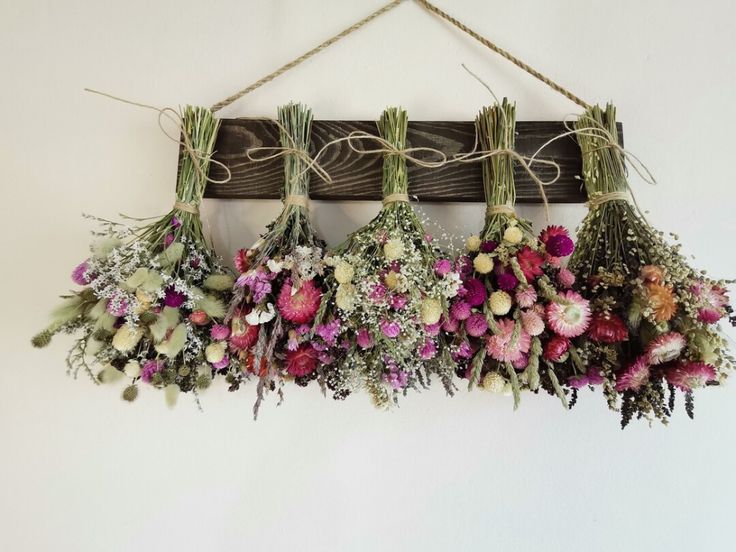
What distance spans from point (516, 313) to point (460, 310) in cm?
11

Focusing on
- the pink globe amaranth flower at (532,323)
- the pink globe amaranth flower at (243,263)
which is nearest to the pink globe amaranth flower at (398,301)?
the pink globe amaranth flower at (532,323)

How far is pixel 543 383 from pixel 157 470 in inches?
36.8

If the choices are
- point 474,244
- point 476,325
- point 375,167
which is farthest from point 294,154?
point 476,325

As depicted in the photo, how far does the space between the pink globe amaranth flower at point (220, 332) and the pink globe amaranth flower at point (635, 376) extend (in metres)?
0.75

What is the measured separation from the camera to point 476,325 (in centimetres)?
90

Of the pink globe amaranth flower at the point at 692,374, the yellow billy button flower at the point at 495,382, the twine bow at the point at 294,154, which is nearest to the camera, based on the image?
the pink globe amaranth flower at the point at 692,374

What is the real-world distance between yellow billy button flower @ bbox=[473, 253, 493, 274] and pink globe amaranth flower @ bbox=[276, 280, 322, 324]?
12.3 inches

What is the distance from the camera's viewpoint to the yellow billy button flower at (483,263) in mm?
937

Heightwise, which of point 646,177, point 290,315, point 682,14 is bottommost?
point 290,315

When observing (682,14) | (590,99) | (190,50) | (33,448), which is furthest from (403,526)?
(682,14)

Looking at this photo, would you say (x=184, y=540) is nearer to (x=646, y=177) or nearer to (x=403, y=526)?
(x=403, y=526)

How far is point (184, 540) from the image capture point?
118 cm

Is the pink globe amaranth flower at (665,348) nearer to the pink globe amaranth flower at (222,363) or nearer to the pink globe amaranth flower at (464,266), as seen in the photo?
the pink globe amaranth flower at (464,266)

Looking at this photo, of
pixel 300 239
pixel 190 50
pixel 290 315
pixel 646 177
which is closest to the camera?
pixel 290 315
